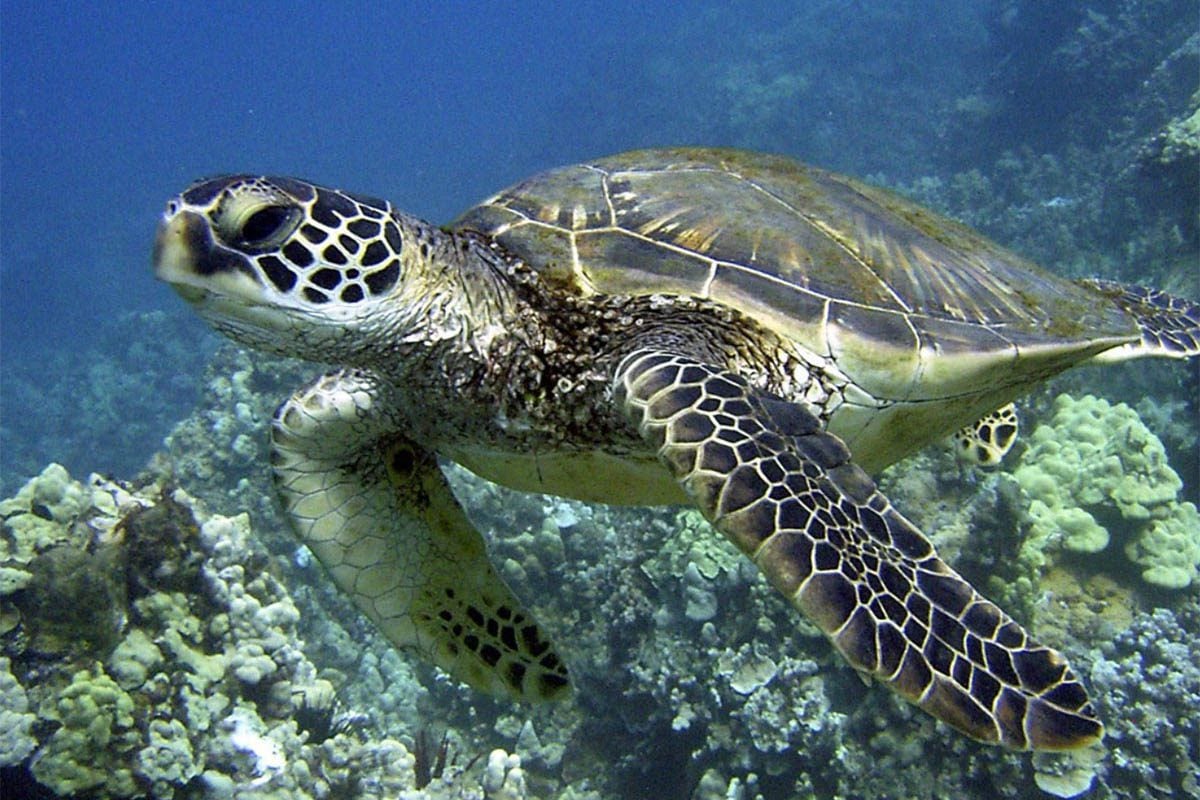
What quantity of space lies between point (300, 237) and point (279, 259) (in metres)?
0.10

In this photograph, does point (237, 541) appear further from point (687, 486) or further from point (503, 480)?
point (687, 486)

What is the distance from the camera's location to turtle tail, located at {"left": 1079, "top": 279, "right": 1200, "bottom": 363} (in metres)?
3.33

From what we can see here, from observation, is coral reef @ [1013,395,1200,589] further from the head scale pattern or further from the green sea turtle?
the head scale pattern

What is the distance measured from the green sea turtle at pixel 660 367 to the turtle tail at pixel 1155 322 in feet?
0.07

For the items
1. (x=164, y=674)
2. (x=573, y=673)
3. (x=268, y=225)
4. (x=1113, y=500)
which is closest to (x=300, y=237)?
(x=268, y=225)

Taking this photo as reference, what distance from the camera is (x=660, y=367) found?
7.43 ft

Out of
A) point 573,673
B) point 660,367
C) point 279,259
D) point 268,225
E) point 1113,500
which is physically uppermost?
point 268,225

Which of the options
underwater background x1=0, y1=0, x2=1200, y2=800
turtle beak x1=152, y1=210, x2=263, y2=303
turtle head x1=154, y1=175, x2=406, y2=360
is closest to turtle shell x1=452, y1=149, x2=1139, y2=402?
turtle head x1=154, y1=175, x2=406, y2=360

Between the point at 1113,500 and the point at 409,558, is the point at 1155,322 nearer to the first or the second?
the point at 1113,500

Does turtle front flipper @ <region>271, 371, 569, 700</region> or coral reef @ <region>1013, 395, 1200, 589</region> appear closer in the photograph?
turtle front flipper @ <region>271, 371, 569, 700</region>

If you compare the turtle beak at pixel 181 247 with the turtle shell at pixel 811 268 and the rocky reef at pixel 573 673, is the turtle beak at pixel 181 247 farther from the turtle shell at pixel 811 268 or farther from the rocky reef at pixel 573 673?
the rocky reef at pixel 573 673

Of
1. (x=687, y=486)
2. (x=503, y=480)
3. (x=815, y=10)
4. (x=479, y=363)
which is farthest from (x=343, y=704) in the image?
(x=815, y=10)

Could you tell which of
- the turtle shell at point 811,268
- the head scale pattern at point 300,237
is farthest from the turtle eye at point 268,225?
the turtle shell at point 811,268

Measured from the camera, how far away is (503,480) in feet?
10.4
